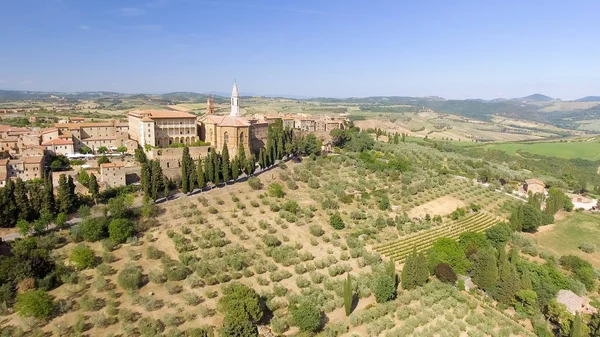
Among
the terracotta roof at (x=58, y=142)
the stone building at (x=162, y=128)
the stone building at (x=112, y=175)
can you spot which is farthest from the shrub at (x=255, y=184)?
the terracotta roof at (x=58, y=142)

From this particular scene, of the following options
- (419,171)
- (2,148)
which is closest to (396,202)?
(419,171)

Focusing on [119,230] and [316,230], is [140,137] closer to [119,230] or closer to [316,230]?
[119,230]

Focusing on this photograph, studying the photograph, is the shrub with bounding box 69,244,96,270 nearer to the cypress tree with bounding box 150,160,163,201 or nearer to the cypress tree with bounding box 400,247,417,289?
the cypress tree with bounding box 150,160,163,201

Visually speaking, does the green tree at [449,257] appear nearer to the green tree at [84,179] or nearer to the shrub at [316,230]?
the shrub at [316,230]

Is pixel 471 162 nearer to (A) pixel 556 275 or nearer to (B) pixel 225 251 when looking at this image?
(A) pixel 556 275

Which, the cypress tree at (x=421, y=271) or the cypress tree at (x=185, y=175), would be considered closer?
the cypress tree at (x=421, y=271)

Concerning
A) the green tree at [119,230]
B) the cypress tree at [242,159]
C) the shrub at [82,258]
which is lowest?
the shrub at [82,258]

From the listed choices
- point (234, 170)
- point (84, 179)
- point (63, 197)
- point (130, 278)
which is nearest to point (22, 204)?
point (63, 197)
